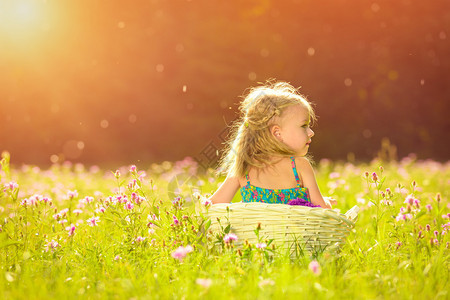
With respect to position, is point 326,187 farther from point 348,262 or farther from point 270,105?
point 348,262

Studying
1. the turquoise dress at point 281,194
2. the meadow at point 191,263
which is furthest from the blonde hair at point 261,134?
the meadow at point 191,263

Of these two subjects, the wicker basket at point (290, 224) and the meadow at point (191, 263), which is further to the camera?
the wicker basket at point (290, 224)

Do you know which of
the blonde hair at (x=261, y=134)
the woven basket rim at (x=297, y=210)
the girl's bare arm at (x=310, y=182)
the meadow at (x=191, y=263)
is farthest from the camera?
the blonde hair at (x=261, y=134)

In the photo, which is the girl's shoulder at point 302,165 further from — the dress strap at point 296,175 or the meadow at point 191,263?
the meadow at point 191,263

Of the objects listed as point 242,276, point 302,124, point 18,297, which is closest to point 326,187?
point 302,124

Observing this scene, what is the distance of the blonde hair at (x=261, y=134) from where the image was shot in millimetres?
3057

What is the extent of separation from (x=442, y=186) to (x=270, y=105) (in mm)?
3435

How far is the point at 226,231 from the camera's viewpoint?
2.47 m

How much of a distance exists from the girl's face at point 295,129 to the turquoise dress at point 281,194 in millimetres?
112

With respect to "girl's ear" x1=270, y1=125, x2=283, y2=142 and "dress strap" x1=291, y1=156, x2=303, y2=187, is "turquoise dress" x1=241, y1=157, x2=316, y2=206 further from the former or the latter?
"girl's ear" x1=270, y1=125, x2=283, y2=142

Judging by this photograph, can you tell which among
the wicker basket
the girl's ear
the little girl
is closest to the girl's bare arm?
the little girl

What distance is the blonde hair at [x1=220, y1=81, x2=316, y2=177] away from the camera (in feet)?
10.0

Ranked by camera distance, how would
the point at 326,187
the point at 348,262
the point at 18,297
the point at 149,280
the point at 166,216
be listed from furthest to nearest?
1. the point at 326,187
2. the point at 166,216
3. the point at 348,262
4. the point at 149,280
5. the point at 18,297

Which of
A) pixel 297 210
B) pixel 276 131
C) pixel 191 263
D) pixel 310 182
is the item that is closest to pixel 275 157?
pixel 276 131
